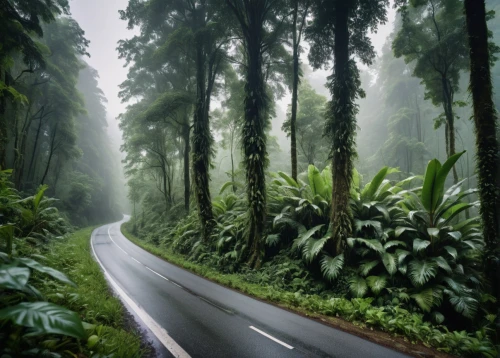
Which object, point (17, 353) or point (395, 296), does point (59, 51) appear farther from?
point (395, 296)

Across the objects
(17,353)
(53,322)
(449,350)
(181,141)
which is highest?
(181,141)

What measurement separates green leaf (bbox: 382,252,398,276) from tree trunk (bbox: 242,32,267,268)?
13.7 feet

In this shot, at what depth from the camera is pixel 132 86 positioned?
19.9 metres

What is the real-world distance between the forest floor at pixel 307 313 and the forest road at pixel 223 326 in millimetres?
239

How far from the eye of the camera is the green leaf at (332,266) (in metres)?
6.47

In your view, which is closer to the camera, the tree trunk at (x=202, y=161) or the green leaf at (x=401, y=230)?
the green leaf at (x=401, y=230)

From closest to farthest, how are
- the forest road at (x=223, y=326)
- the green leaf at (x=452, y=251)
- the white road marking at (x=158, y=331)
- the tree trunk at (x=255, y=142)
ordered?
1. the white road marking at (x=158, y=331)
2. the forest road at (x=223, y=326)
3. the green leaf at (x=452, y=251)
4. the tree trunk at (x=255, y=142)

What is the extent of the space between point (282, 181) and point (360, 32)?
20.0 ft

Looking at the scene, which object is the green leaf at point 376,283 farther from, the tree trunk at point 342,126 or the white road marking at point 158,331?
the white road marking at point 158,331

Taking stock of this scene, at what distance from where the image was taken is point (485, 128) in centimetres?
470

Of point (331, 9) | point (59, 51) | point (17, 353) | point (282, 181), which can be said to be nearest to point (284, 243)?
point (282, 181)

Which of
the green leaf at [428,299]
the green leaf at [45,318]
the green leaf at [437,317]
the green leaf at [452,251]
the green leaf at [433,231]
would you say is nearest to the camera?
the green leaf at [45,318]

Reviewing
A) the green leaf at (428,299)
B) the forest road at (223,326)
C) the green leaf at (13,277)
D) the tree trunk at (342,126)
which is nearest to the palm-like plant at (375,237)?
the tree trunk at (342,126)

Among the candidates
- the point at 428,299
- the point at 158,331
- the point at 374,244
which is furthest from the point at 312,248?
the point at 158,331
